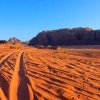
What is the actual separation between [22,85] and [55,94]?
3.70ft

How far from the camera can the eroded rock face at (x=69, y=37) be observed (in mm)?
49131

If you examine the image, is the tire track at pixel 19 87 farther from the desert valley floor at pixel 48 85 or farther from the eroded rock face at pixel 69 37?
the eroded rock face at pixel 69 37

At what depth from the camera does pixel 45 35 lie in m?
57.1

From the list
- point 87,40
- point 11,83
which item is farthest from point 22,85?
point 87,40

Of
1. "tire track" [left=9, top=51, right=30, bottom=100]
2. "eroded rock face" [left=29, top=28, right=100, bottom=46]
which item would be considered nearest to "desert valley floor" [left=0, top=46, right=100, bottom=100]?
"tire track" [left=9, top=51, right=30, bottom=100]

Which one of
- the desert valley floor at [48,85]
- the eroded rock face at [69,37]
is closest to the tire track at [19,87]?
the desert valley floor at [48,85]

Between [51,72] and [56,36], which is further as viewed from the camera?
[56,36]

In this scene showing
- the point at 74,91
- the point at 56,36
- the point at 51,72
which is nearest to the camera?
the point at 74,91

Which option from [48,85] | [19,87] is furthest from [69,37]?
[19,87]

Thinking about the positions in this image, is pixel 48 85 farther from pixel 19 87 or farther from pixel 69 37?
pixel 69 37

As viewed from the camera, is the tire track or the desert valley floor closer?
the tire track

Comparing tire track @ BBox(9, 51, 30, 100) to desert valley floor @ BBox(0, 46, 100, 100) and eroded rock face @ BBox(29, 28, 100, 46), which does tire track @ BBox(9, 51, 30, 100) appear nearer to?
desert valley floor @ BBox(0, 46, 100, 100)

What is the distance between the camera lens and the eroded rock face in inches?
1934

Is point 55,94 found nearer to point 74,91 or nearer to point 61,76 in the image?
point 74,91
